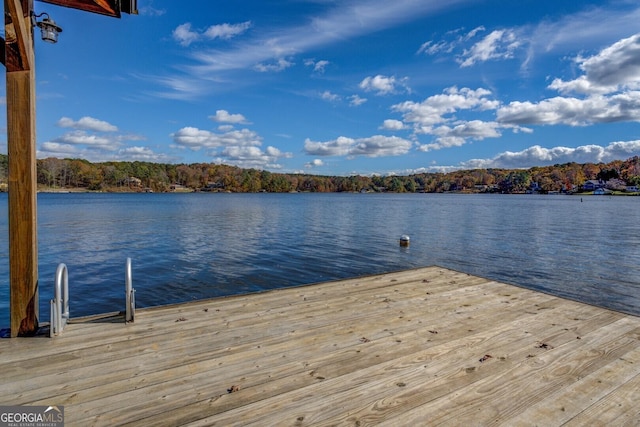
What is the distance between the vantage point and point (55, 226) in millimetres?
21234

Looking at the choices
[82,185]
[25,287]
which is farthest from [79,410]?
[82,185]

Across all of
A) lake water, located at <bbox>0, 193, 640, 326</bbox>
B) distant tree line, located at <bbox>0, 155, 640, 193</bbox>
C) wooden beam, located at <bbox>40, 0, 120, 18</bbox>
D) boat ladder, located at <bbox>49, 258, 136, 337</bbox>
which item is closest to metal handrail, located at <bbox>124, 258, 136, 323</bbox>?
boat ladder, located at <bbox>49, 258, 136, 337</bbox>

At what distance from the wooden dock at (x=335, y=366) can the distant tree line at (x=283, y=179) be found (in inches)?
4053

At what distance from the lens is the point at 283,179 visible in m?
120

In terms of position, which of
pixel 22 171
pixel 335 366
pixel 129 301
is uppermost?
pixel 22 171

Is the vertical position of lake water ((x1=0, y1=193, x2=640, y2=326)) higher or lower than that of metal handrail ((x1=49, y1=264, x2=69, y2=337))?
lower

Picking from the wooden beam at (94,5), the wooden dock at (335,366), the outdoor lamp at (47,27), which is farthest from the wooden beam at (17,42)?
the wooden dock at (335,366)

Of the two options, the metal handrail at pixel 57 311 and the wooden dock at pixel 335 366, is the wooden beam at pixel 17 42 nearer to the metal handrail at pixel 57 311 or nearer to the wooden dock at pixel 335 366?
the metal handrail at pixel 57 311

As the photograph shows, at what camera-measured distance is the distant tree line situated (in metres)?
93.4

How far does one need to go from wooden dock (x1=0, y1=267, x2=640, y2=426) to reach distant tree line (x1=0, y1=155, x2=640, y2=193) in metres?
103

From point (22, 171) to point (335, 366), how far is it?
3.17 meters

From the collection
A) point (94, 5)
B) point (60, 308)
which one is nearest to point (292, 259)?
point (60, 308)

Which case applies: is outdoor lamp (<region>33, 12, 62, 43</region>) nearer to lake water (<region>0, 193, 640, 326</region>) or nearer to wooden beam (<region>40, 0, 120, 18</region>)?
wooden beam (<region>40, 0, 120, 18</region>)

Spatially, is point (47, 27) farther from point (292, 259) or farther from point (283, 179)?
point (283, 179)
